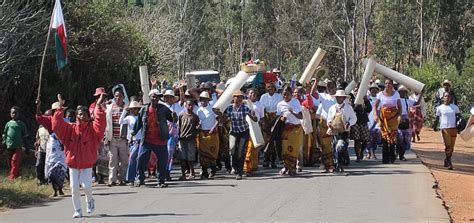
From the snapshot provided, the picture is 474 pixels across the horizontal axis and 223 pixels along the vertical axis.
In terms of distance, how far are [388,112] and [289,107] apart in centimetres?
267

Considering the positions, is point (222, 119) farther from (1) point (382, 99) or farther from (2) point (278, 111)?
(1) point (382, 99)

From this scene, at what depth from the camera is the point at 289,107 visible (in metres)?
14.9

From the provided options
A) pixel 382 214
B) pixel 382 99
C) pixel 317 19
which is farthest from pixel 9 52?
pixel 317 19

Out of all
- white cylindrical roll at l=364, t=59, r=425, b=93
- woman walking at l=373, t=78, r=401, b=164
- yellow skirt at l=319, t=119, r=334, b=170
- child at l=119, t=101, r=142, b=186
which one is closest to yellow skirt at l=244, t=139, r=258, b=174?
yellow skirt at l=319, t=119, r=334, b=170

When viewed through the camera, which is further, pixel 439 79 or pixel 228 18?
pixel 228 18

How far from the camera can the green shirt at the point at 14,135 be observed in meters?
15.8

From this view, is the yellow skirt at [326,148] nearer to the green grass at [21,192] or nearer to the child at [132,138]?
the child at [132,138]

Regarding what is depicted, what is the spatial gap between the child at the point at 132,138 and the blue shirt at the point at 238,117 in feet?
5.64

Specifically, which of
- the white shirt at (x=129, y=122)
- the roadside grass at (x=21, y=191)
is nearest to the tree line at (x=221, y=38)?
the roadside grass at (x=21, y=191)

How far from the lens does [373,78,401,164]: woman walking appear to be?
Result: 16.5 meters

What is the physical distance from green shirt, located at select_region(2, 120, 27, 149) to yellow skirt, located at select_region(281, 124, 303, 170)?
5209 millimetres

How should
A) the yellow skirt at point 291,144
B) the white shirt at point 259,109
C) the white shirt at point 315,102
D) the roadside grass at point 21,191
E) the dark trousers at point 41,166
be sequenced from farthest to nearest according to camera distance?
1. the white shirt at point 315,102
2. the white shirt at point 259,109
3. the yellow skirt at point 291,144
4. the dark trousers at point 41,166
5. the roadside grass at point 21,191

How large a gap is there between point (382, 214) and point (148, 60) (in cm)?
1908

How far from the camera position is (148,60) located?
28.4m
